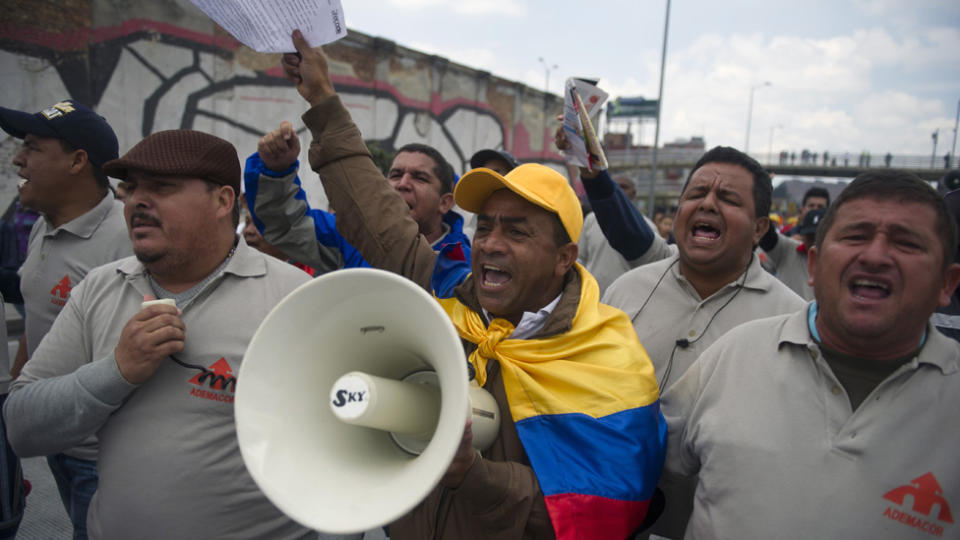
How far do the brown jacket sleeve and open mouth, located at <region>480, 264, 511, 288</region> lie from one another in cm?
36

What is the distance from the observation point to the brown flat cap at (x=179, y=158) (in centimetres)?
161

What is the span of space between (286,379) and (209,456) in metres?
0.52

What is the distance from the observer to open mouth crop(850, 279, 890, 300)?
133cm

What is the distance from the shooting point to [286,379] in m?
1.28

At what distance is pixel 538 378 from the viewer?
1.51 metres

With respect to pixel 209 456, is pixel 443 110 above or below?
above

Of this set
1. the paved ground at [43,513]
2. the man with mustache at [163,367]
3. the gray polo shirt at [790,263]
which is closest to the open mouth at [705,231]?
the man with mustache at [163,367]

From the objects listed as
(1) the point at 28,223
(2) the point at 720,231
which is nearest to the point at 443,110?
(1) the point at 28,223

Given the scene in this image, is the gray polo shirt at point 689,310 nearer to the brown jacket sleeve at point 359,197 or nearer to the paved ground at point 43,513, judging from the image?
the brown jacket sleeve at point 359,197

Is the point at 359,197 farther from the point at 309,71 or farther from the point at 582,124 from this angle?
the point at 582,124

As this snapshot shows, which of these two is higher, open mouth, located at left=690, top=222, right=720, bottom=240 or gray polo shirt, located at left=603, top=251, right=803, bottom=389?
open mouth, located at left=690, top=222, right=720, bottom=240

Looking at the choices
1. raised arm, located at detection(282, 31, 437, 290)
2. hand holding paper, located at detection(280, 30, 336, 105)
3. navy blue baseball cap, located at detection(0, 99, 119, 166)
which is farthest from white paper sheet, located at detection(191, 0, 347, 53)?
navy blue baseball cap, located at detection(0, 99, 119, 166)

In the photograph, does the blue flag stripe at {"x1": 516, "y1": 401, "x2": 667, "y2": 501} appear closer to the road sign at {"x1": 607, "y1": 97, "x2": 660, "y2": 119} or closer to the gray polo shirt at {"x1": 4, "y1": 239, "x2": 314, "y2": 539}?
the gray polo shirt at {"x1": 4, "y1": 239, "x2": 314, "y2": 539}

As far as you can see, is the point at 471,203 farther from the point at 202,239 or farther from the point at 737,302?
the point at 737,302
